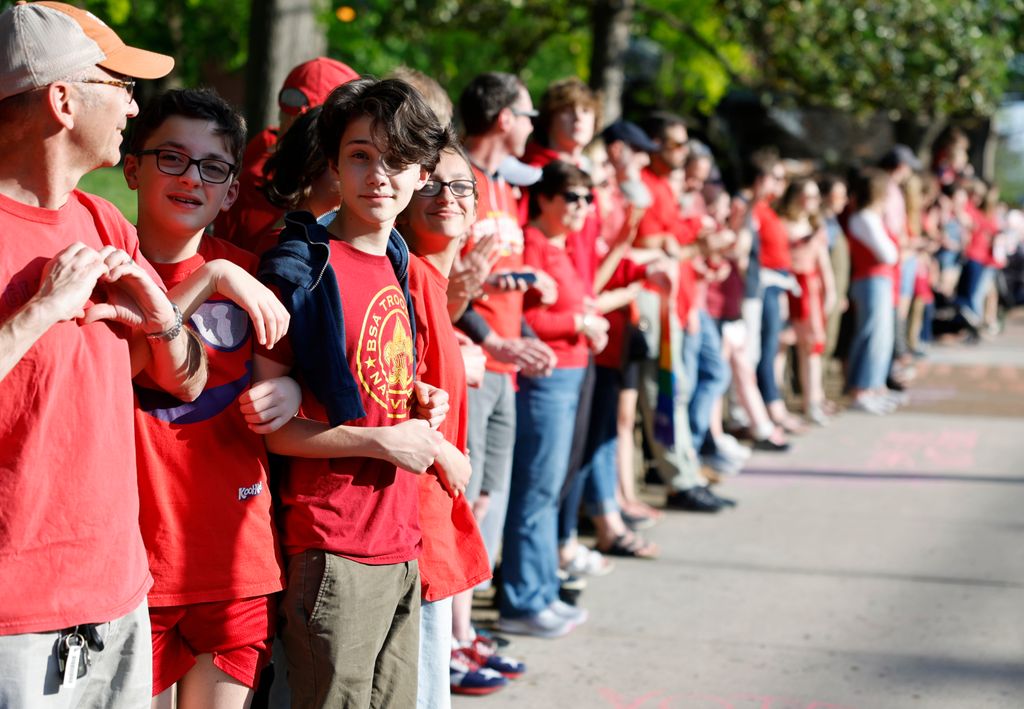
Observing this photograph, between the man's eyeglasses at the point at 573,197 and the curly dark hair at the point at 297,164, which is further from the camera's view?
the man's eyeglasses at the point at 573,197

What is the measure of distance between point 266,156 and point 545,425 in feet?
5.08

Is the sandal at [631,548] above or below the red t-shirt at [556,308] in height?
below

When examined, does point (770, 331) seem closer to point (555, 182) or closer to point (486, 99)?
point (555, 182)

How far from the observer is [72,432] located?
2193 mm

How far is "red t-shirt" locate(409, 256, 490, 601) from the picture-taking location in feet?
10.2

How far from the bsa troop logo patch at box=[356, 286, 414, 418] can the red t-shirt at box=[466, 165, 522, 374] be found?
1459 millimetres

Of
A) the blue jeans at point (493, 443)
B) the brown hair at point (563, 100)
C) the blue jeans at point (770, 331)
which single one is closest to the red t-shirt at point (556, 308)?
the blue jeans at point (493, 443)

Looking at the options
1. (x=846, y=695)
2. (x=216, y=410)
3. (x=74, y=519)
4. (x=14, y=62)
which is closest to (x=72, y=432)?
(x=74, y=519)

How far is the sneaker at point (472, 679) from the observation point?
14.2ft

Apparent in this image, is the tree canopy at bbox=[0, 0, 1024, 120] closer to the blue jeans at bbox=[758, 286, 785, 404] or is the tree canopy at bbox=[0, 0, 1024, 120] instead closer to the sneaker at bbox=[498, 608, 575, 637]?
the blue jeans at bbox=[758, 286, 785, 404]

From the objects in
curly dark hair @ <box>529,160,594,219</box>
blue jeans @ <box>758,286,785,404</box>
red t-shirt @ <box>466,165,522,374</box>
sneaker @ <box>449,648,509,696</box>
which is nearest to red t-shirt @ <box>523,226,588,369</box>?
curly dark hair @ <box>529,160,594,219</box>

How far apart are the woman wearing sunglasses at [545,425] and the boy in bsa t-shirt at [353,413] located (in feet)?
6.34

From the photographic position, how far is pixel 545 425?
488 cm

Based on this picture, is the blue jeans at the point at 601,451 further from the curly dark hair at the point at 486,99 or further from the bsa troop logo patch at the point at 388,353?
the bsa troop logo patch at the point at 388,353
